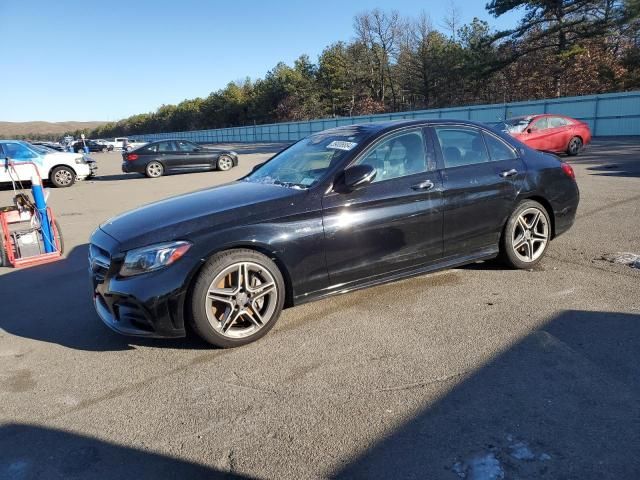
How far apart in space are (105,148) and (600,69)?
4989 cm

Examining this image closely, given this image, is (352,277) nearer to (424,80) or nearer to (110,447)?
(110,447)

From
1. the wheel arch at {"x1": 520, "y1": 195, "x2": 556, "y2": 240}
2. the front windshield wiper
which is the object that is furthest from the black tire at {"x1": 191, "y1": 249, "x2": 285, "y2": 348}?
the wheel arch at {"x1": 520, "y1": 195, "x2": 556, "y2": 240}

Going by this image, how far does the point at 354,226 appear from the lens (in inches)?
158

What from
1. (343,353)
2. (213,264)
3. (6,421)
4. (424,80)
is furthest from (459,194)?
(424,80)

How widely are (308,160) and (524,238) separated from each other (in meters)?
2.39

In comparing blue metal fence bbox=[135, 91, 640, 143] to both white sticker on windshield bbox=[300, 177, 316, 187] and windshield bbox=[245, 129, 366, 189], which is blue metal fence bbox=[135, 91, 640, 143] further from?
white sticker on windshield bbox=[300, 177, 316, 187]

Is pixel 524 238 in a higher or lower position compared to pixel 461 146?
lower

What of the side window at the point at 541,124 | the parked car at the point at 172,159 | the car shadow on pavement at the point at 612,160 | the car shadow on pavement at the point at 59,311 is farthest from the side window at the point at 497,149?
the parked car at the point at 172,159

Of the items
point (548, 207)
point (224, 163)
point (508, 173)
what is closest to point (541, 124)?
point (224, 163)

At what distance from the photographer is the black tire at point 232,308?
3.49 meters

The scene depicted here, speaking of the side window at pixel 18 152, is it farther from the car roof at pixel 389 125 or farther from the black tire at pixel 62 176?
the car roof at pixel 389 125

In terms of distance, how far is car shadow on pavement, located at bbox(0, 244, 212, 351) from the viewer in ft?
12.9

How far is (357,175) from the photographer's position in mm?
3973

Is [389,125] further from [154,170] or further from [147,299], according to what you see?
[154,170]
